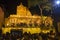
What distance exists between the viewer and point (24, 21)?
4.70 m

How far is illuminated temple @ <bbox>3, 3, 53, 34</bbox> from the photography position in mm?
4636

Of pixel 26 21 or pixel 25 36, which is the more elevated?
pixel 26 21

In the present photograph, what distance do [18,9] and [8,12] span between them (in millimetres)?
293

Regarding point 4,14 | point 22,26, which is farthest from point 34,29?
point 4,14

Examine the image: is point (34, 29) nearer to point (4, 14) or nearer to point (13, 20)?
point (13, 20)

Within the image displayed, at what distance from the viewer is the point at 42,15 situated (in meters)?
4.73

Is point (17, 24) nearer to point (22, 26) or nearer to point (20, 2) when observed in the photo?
point (22, 26)

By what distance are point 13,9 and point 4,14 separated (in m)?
0.28

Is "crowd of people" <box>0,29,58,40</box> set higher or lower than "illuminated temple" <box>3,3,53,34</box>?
lower

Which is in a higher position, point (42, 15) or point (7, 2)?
point (7, 2)

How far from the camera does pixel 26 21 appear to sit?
185 inches

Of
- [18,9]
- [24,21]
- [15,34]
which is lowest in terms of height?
[15,34]

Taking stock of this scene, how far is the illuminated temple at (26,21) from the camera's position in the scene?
464cm

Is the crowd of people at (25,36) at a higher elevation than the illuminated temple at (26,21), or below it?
below
